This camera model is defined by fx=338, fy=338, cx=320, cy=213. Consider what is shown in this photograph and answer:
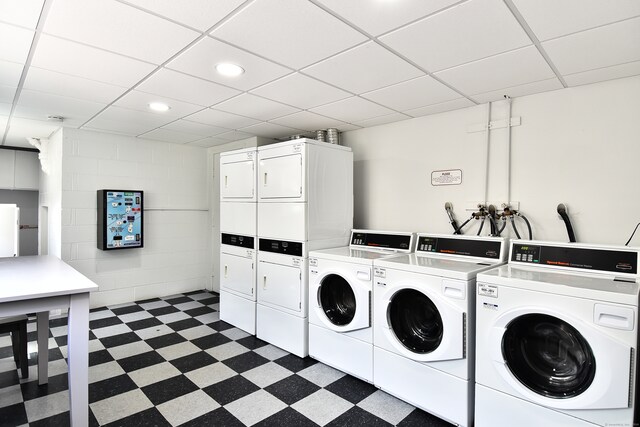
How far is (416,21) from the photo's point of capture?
5.51 ft

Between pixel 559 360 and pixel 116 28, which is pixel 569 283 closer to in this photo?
pixel 559 360

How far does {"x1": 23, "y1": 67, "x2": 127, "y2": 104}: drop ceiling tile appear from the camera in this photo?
2.39 meters

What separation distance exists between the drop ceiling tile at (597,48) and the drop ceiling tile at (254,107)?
2.05m

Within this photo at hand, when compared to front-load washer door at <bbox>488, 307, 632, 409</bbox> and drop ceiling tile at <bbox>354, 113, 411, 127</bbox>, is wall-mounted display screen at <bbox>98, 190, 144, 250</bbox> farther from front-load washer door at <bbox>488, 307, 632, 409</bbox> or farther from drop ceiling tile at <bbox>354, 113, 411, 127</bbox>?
front-load washer door at <bbox>488, 307, 632, 409</bbox>

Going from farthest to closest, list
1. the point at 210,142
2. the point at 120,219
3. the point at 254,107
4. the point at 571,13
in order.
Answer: the point at 210,142 < the point at 120,219 < the point at 254,107 < the point at 571,13

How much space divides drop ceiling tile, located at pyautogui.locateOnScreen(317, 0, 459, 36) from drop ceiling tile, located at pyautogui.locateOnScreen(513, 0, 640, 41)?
384 millimetres

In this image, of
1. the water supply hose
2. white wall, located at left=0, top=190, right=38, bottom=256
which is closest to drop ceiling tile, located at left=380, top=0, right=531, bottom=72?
the water supply hose

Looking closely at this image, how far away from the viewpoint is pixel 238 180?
12.0 ft

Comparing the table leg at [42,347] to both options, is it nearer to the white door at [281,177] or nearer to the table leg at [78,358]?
the table leg at [78,358]

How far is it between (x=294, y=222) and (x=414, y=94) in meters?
1.48

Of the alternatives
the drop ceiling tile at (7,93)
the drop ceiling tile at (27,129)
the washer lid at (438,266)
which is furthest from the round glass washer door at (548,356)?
the drop ceiling tile at (27,129)

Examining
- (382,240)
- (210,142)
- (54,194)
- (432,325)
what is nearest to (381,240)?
(382,240)

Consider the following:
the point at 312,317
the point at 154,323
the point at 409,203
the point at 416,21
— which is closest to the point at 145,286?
the point at 154,323

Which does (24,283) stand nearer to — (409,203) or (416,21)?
(416,21)
